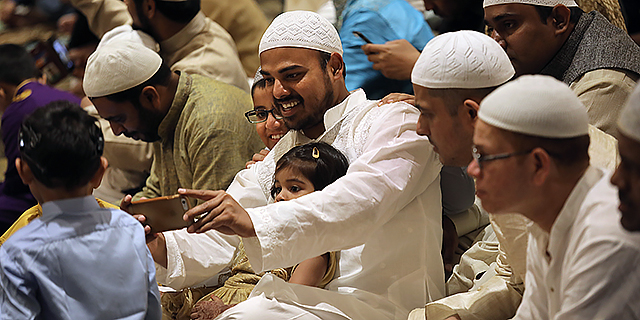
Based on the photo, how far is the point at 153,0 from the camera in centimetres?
430

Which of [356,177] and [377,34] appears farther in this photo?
[377,34]

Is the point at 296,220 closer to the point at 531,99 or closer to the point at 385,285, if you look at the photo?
the point at 385,285

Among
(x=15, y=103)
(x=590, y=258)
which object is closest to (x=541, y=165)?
(x=590, y=258)

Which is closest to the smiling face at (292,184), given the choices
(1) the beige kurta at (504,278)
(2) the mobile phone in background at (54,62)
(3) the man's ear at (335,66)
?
(3) the man's ear at (335,66)

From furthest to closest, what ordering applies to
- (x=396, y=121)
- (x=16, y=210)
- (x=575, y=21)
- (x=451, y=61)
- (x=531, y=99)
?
(x=16, y=210) < (x=575, y=21) < (x=396, y=121) < (x=451, y=61) < (x=531, y=99)

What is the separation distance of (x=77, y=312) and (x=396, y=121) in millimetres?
1288

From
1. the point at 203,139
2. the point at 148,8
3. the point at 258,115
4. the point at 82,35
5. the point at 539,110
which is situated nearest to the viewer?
the point at 539,110

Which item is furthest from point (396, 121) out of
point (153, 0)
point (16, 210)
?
point (16, 210)

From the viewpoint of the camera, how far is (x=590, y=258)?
5.20 ft

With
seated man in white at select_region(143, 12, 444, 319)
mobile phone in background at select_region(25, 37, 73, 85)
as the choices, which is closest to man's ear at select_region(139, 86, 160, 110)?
seated man in white at select_region(143, 12, 444, 319)

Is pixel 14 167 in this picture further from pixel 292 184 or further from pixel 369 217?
pixel 369 217

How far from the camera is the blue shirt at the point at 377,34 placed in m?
4.01

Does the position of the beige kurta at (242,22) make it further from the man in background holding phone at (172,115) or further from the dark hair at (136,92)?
the dark hair at (136,92)

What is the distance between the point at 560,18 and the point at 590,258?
4.92ft
